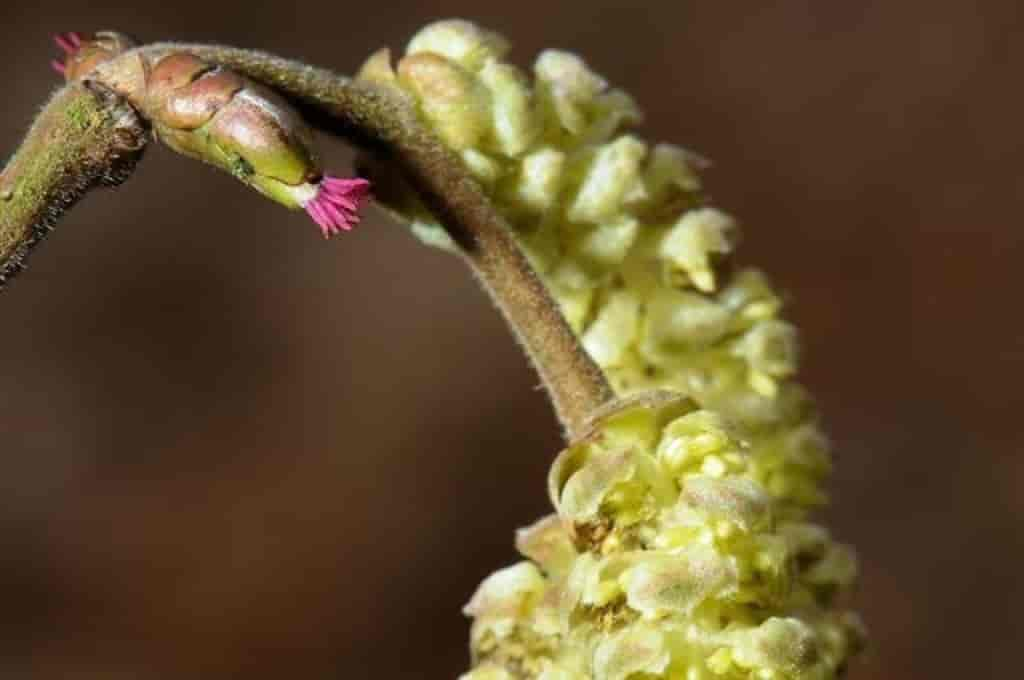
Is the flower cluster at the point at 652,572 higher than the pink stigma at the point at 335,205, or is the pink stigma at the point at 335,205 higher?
the pink stigma at the point at 335,205

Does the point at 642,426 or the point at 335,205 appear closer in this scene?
the point at 335,205

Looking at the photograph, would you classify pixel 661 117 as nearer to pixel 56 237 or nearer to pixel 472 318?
pixel 472 318

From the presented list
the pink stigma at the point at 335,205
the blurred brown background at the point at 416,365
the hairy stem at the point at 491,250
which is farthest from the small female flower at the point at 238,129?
the blurred brown background at the point at 416,365

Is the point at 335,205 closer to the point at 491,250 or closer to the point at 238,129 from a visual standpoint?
the point at 238,129

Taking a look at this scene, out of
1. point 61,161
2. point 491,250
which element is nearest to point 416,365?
point 491,250

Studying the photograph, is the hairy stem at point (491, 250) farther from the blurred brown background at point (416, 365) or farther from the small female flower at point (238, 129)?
the blurred brown background at point (416, 365)

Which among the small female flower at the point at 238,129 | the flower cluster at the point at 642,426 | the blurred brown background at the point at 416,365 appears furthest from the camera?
the blurred brown background at the point at 416,365
